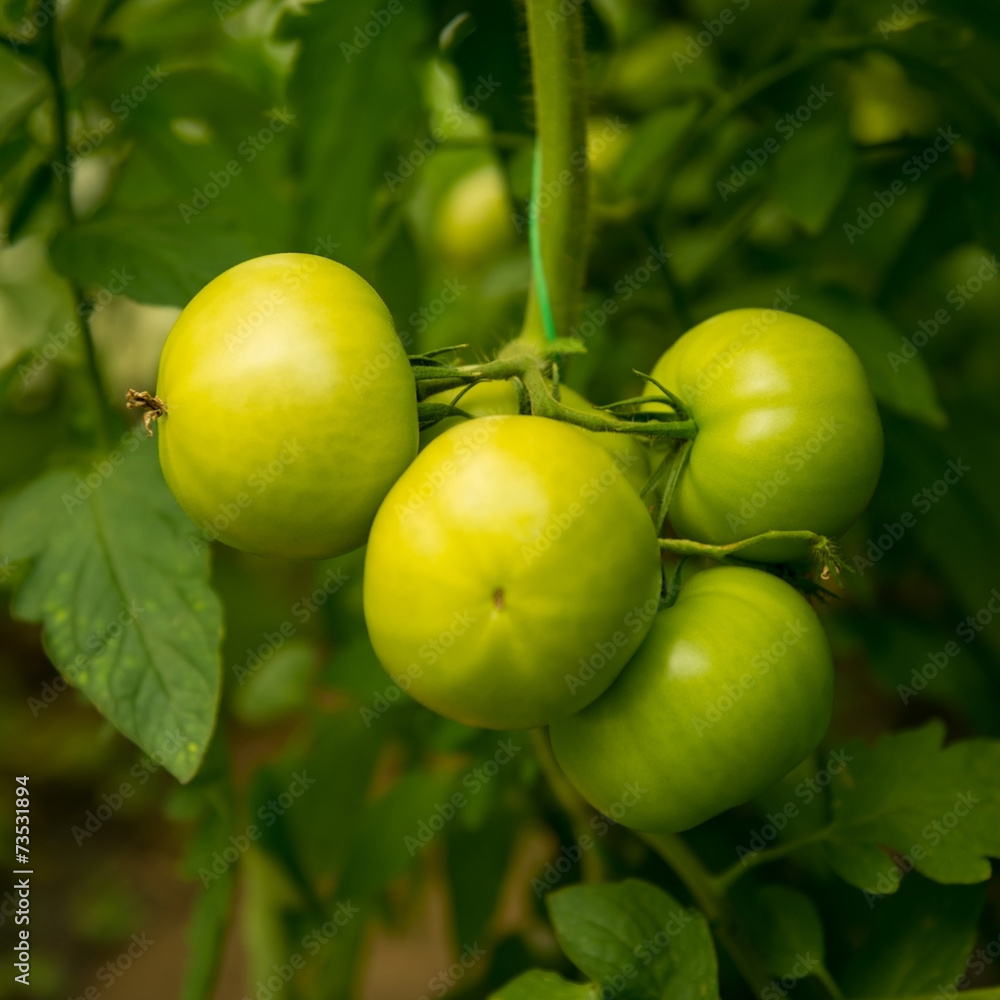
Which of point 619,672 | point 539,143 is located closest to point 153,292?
point 539,143

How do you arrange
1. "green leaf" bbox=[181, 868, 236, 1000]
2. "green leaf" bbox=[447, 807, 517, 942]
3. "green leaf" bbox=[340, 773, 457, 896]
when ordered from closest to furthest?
"green leaf" bbox=[181, 868, 236, 1000]
"green leaf" bbox=[340, 773, 457, 896]
"green leaf" bbox=[447, 807, 517, 942]

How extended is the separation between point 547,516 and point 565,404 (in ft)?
0.37

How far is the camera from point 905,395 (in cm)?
Answer: 70

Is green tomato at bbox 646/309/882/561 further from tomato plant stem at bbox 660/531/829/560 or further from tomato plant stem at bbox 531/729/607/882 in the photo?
tomato plant stem at bbox 531/729/607/882

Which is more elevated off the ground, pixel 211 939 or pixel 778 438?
pixel 778 438

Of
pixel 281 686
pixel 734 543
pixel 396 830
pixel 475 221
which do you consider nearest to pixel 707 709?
pixel 734 543

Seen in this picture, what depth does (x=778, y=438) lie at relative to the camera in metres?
0.45

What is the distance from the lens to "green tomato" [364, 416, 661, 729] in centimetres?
39

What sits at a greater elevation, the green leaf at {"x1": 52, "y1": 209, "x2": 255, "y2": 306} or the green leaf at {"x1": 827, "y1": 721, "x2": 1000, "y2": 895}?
the green leaf at {"x1": 52, "y1": 209, "x2": 255, "y2": 306}

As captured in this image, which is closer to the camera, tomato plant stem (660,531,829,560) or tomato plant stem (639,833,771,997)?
→ tomato plant stem (660,531,829,560)

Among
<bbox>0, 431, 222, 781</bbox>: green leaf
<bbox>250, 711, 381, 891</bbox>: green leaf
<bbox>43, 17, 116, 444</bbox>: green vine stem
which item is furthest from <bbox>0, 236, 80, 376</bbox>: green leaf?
<bbox>250, 711, 381, 891</bbox>: green leaf

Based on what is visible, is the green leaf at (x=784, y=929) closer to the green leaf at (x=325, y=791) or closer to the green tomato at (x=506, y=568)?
the green tomato at (x=506, y=568)

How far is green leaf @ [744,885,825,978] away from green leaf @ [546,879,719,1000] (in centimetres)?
9

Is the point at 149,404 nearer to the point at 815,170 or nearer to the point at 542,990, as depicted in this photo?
the point at 542,990
